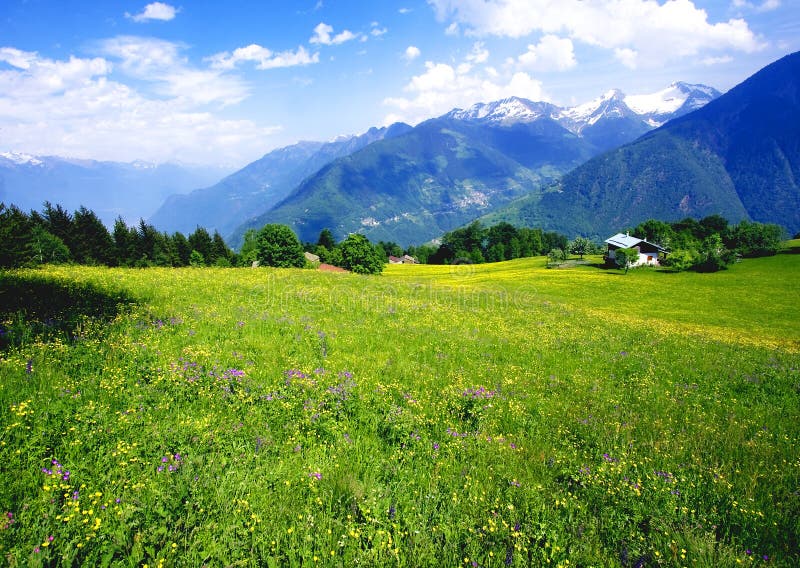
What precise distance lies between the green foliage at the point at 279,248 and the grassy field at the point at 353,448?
69156mm

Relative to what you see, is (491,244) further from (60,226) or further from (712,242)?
(60,226)


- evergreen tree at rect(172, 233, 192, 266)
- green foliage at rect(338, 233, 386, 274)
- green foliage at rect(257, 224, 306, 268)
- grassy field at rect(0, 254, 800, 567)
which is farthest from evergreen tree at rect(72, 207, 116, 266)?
grassy field at rect(0, 254, 800, 567)

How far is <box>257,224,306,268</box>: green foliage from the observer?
80.8 m

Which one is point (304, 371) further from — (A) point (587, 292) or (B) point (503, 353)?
(A) point (587, 292)

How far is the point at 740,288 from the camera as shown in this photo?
55.5 m

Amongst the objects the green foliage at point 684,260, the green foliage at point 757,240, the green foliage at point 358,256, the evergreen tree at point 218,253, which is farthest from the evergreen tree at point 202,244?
the green foliage at point 757,240

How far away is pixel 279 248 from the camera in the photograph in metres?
81.0

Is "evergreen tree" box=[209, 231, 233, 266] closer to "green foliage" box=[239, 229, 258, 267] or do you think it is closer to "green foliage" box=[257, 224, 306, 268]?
"green foliage" box=[239, 229, 258, 267]

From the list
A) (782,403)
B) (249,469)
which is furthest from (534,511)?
(782,403)

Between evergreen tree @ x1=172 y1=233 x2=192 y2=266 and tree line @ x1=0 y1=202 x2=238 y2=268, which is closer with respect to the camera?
tree line @ x1=0 y1=202 x2=238 y2=268

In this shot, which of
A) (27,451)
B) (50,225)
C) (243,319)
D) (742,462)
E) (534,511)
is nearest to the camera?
(27,451)

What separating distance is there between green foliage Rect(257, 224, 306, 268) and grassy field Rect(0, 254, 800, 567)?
227 feet

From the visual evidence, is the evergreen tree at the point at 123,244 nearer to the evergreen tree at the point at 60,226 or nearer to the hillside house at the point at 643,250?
the evergreen tree at the point at 60,226

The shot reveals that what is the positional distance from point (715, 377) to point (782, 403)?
223 centimetres
